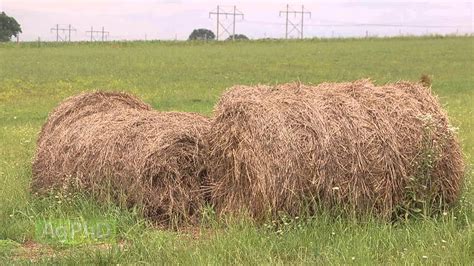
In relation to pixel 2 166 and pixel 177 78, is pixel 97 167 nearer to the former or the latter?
pixel 2 166

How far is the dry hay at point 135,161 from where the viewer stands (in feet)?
19.8

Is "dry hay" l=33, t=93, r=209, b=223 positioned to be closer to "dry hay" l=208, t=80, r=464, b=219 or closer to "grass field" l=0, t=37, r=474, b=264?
"grass field" l=0, t=37, r=474, b=264

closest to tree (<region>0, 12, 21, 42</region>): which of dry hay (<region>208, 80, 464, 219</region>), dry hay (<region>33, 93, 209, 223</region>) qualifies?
dry hay (<region>33, 93, 209, 223</region>)

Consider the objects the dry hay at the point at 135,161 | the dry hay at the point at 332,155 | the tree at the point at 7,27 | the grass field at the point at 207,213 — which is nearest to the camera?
the grass field at the point at 207,213

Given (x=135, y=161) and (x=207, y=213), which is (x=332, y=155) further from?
(x=135, y=161)

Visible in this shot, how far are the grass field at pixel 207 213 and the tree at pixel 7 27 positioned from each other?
56.1 meters

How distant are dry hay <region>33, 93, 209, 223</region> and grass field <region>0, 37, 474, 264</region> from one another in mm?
234

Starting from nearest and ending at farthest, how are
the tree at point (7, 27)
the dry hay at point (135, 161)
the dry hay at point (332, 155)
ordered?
the dry hay at point (332, 155), the dry hay at point (135, 161), the tree at point (7, 27)

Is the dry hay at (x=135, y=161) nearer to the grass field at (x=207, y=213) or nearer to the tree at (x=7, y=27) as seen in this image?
the grass field at (x=207, y=213)

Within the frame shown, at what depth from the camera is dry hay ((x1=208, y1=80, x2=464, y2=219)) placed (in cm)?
536

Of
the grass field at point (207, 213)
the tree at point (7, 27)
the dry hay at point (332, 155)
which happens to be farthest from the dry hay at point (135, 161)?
the tree at point (7, 27)

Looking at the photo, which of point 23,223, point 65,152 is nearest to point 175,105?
point 65,152

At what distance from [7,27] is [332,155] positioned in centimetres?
9262

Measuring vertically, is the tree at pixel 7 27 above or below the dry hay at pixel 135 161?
above
